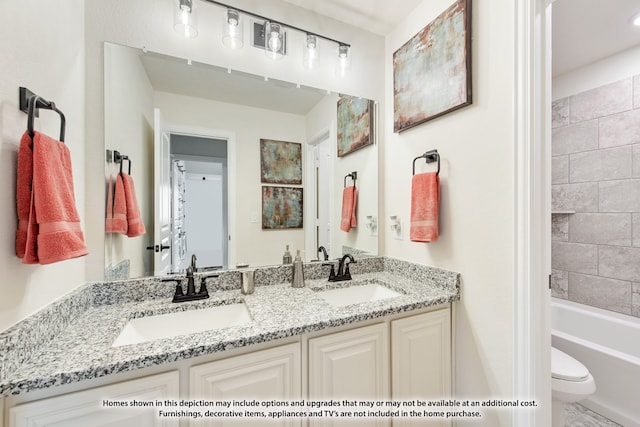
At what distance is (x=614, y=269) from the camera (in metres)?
2.04

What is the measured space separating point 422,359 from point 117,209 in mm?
1551

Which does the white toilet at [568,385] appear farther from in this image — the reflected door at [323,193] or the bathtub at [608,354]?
the reflected door at [323,193]

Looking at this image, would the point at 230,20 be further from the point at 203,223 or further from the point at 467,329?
the point at 467,329

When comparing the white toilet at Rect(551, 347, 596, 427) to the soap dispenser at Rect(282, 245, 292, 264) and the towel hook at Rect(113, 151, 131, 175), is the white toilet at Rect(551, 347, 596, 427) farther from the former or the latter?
the towel hook at Rect(113, 151, 131, 175)

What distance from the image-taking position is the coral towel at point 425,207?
1.34 metres

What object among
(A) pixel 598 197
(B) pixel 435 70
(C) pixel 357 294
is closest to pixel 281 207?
(C) pixel 357 294

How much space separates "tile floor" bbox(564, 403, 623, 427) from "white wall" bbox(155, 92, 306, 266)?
206 cm

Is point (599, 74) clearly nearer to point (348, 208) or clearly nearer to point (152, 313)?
point (348, 208)

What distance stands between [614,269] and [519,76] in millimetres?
2054

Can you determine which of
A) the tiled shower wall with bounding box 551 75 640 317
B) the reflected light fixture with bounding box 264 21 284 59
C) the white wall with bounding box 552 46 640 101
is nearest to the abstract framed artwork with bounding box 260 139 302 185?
the reflected light fixture with bounding box 264 21 284 59

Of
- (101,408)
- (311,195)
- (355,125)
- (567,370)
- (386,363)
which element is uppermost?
(355,125)

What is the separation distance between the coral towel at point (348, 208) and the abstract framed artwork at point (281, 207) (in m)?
0.30

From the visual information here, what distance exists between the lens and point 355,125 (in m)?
1.74

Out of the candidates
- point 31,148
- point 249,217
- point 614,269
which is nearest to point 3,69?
point 31,148
